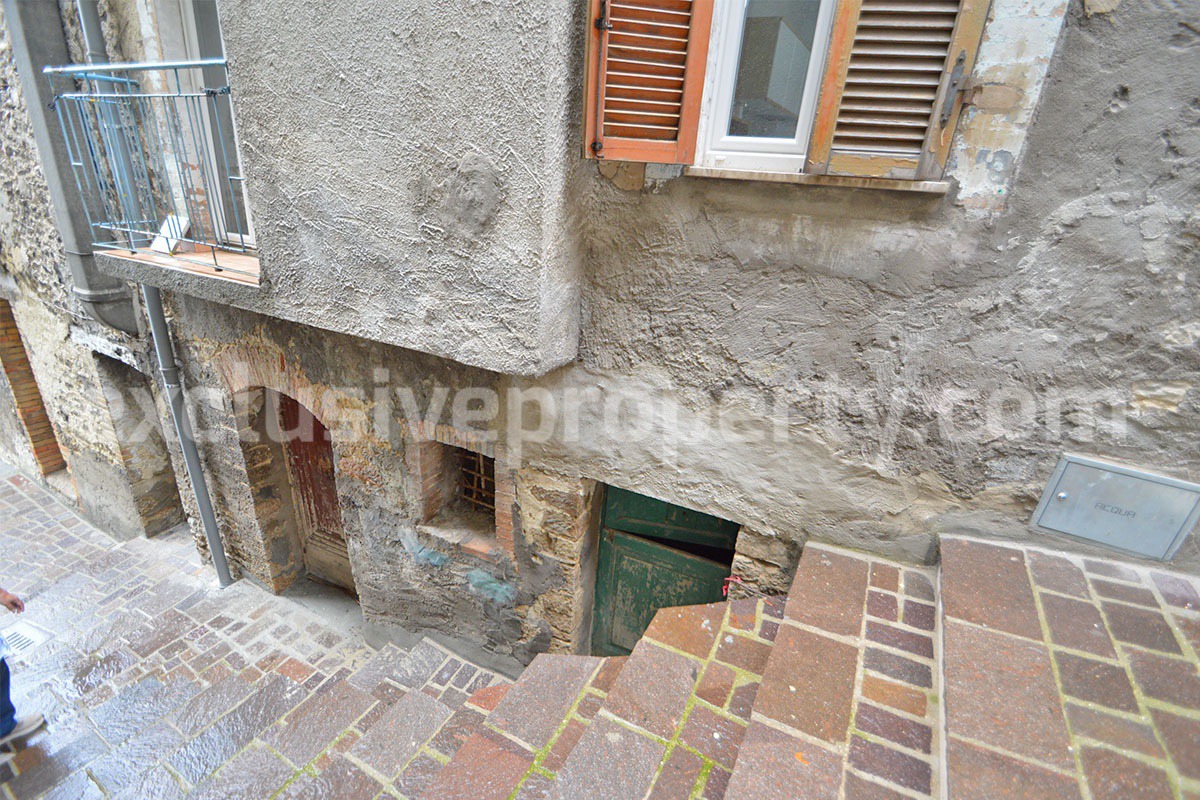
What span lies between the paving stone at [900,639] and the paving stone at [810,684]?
0.13 meters

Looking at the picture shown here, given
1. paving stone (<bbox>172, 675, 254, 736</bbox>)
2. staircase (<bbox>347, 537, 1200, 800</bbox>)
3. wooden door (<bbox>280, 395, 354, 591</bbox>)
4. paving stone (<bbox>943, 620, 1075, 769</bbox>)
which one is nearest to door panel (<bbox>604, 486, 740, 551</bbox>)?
staircase (<bbox>347, 537, 1200, 800</bbox>)

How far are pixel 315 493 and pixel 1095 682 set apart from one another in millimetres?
5728

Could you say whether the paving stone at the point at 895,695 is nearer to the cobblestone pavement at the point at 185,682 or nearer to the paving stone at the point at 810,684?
the paving stone at the point at 810,684

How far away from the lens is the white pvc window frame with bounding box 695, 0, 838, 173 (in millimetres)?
2045

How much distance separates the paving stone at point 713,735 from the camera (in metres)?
1.84

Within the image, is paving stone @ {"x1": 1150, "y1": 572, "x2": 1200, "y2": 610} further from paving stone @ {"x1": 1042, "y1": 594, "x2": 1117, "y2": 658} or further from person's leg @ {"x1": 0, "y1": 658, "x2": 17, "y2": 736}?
person's leg @ {"x1": 0, "y1": 658, "x2": 17, "y2": 736}

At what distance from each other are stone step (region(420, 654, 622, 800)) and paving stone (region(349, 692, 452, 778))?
91 cm

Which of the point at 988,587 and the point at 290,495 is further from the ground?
the point at 988,587

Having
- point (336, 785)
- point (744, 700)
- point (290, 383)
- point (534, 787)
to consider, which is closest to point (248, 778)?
point (336, 785)

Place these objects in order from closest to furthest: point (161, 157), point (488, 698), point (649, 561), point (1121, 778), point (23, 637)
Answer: point (1121, 778)
point (488, 698)
point (649, 561)
point (161, 157)
point (23, 637)

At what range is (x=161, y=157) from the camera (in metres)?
4.25

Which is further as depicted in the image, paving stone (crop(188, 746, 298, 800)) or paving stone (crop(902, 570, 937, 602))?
paving stone (crop(188, 746, 298, 800))

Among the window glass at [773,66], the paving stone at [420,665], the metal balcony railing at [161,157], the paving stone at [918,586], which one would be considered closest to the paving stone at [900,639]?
the paving stone at [918,586]

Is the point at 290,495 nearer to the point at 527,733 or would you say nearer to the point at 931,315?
the point at 527,733
